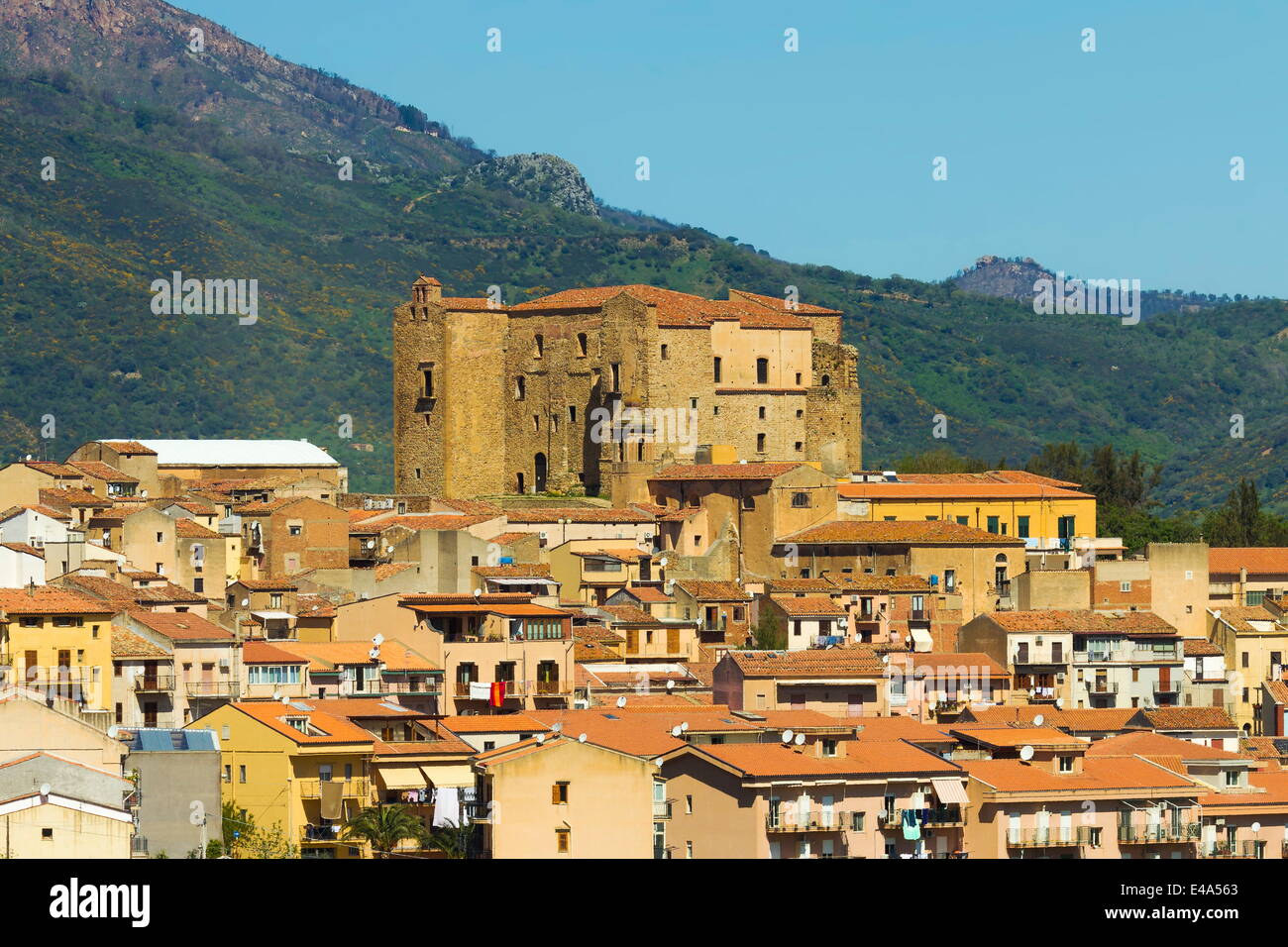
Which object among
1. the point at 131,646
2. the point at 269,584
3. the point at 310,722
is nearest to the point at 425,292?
the point at 269,584

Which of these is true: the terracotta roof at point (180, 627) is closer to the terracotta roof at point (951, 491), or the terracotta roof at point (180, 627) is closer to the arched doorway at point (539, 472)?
the terracotta roof at point (951, 491)

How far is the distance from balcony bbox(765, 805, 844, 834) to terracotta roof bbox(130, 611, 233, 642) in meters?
11.9

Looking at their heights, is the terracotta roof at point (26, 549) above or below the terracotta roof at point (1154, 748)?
above

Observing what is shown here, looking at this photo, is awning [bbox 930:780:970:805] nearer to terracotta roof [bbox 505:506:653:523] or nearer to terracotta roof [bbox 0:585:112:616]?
terracotta roof [bbox 0:585:112:616]

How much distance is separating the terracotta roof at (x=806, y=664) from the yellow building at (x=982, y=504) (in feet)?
59.8

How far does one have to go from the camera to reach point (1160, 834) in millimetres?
36906

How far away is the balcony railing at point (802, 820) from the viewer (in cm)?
3497

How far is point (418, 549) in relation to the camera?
56438mm

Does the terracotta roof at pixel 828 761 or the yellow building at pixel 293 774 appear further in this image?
the terracotta roof at pixel 828 761

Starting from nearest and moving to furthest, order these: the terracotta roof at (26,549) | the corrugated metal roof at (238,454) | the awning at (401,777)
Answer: the awning at (401,777), the terracotta roof at (26,549), the corrugated metal roof at (238,454)

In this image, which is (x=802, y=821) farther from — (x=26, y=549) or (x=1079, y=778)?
(x=26, y=549)

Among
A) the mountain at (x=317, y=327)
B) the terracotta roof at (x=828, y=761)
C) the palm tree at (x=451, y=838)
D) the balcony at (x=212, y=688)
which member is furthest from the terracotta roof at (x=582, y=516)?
the mountain at (x=317, y=327)

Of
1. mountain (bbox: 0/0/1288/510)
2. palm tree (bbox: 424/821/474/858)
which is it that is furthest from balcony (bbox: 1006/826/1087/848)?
mountain (bbox: 0/0/1288/510)
